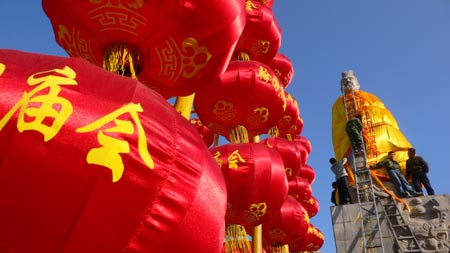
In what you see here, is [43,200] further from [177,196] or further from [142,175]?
[177,196]

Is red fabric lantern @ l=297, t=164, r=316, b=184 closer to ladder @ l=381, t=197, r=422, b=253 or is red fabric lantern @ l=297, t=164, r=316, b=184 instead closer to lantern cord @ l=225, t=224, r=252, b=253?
ladder @ l=381, t=197, r=422, b=253

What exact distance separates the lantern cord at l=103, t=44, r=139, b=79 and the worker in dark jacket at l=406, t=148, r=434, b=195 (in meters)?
6.12

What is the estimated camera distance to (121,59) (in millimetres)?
2320

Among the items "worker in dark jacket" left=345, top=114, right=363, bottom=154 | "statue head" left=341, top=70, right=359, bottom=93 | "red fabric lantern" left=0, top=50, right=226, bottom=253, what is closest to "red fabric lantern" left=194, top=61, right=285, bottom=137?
"red fabric lantern" left=0, top=50, right=226, bottom=253

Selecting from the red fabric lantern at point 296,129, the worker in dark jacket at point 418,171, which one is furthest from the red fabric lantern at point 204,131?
the worker in dark jacket at point 418,171

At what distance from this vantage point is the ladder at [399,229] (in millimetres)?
5617

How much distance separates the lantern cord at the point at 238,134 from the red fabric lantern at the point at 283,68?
7.36ft

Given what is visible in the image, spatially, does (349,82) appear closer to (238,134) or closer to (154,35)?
(238,134)

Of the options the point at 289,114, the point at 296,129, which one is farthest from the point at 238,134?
the point at 296,129

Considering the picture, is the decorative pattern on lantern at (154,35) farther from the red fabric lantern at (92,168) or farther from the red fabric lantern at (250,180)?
the red fabric lantern at (250,180)

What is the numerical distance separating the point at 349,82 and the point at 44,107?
29.2 feet

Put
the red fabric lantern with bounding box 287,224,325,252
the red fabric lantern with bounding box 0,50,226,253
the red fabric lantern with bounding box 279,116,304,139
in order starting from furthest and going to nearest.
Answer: the red fabric lantern with bounding box 279,116,304,139 < the red fabric lantern with bounding box 287,224,325,252 < the red fabric lantern with bounding box 0,50,226,253

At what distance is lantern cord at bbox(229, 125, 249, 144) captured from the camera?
431 cm

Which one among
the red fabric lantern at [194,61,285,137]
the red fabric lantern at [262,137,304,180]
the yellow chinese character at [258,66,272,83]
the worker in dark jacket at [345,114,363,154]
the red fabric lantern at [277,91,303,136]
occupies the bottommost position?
the red fabric lantern at [194,61,285,137]
